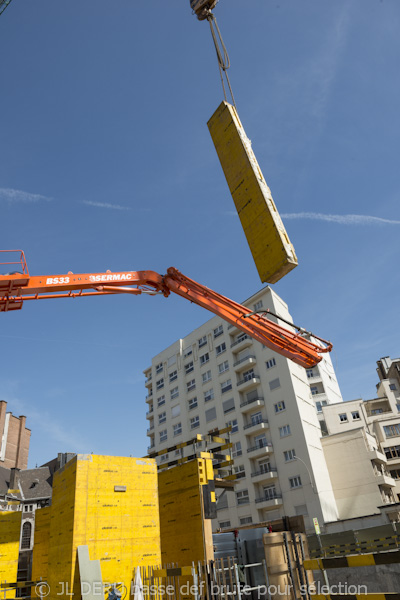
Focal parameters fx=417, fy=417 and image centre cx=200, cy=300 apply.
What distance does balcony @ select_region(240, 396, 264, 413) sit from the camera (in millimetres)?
45469

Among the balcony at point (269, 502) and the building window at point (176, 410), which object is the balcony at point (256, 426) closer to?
the balcony at point (269, 502)

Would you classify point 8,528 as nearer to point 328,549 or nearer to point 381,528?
point 328,549

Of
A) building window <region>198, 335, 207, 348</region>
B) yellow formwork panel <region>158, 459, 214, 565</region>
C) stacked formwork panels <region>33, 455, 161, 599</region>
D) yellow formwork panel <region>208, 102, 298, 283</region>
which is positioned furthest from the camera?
building window <region>198, 335, 207, 348</region>

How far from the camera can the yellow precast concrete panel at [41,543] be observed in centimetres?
2491

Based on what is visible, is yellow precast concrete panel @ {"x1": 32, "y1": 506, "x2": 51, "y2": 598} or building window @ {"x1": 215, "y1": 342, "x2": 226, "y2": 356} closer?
yellow precast concrete panel @ {"x1": 32, "y1": 506, "x2": 51, "y2": 598}

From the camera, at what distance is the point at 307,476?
39531 millimetres

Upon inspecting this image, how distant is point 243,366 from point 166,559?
101ft

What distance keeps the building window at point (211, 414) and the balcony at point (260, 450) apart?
6.99 meters

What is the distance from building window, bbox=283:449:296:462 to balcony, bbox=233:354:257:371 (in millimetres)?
10373

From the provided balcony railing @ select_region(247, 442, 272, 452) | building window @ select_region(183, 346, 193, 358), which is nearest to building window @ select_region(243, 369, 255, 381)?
balcony railing @ select_region(247, 442, 272, 452)

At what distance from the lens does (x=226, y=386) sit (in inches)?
1984

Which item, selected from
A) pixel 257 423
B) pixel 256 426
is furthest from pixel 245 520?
pixel 257 423

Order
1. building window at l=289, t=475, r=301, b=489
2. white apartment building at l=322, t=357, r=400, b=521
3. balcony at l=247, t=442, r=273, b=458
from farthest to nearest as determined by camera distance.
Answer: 1. balcony at l=247, t=442, r=273, b=458
2. white apartment building at l=322, t=357, r=400, b=521
3. building window at l=289, t=475, r=301, b=489

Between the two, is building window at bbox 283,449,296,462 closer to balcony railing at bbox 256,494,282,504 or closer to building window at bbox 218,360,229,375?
balcony railing at bbox 256,494,282,504
